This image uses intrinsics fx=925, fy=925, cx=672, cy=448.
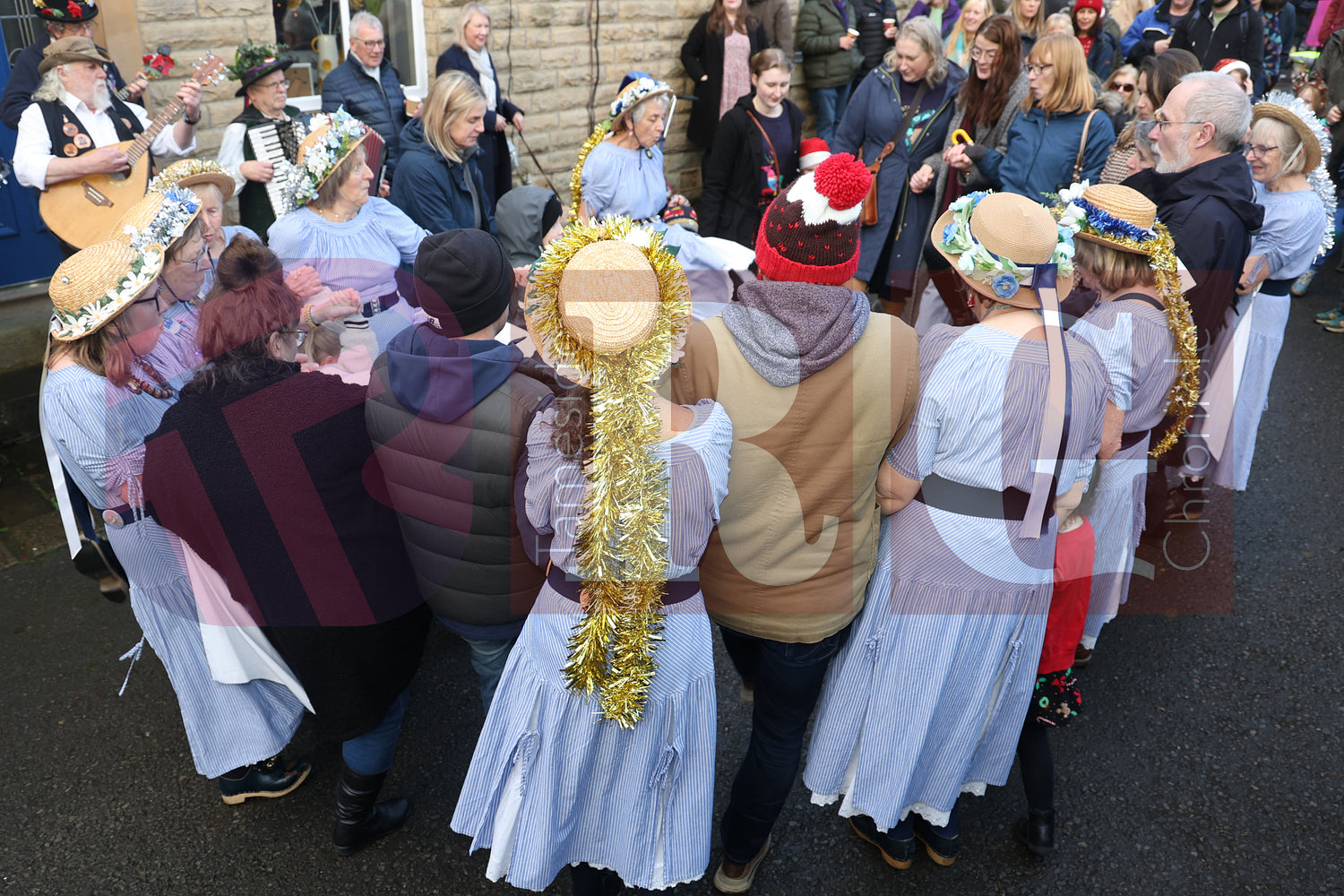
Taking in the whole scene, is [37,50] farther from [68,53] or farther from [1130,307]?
[1130,307]

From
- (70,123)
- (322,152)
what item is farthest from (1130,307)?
(70,123)

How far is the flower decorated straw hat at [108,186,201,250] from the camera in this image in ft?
9.44

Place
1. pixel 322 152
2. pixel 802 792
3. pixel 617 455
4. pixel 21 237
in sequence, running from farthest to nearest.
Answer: pixel 21 237, pixel 322 152, pixel 802 792, pixel 617 455

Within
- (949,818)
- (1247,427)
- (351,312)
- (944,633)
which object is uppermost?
(351,312)

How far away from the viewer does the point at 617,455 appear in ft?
6.36

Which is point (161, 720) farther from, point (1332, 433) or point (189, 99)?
point (1332, 433)

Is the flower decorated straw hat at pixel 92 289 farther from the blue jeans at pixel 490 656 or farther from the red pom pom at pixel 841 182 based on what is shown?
the red pom pom at pixel 841 182

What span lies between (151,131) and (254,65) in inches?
25.3

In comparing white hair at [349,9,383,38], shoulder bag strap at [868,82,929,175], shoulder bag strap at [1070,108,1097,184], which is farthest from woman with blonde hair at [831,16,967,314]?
white hair at [349,9,383,38]

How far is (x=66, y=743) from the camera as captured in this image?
10.8 ft

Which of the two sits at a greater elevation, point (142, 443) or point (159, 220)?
point (159, 220)

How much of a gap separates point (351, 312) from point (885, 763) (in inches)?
102

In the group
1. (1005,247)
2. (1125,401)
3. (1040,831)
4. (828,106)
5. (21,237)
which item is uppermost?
(1005,247)

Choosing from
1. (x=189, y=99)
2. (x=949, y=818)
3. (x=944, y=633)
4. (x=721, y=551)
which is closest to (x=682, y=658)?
(x=721, y=551)
